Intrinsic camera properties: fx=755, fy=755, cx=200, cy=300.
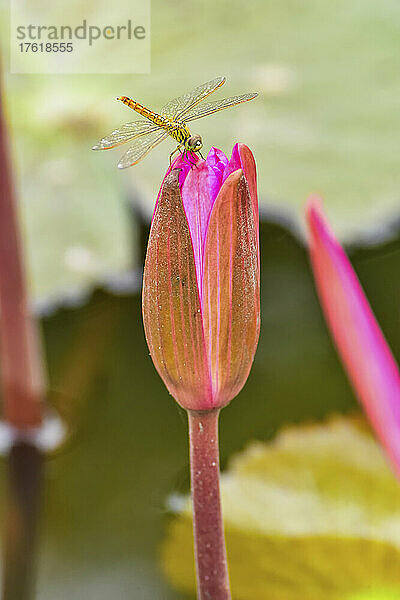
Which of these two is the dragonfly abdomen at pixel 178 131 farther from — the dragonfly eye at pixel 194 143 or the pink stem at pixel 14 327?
the pink stem at pixel 14 327

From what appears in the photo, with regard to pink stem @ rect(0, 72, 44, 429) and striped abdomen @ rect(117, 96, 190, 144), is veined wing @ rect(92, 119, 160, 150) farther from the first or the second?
pink stem @ rect(0, 72, 44, 429)

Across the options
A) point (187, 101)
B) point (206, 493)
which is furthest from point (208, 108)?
point (206, 493)

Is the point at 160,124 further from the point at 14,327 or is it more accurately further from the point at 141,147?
the point at 14,327

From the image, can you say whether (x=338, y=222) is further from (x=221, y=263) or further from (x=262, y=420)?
(x=221, y=263)

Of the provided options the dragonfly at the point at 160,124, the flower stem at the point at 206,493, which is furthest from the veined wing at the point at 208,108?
the flower stem at the point at 206,493

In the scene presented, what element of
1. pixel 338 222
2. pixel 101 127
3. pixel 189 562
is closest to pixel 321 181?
pixel 338 222
